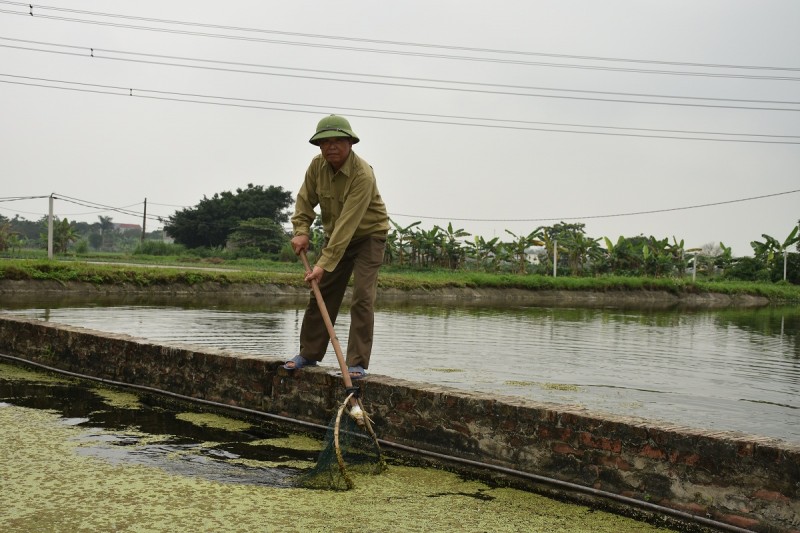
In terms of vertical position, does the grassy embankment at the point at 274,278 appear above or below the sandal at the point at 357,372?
above

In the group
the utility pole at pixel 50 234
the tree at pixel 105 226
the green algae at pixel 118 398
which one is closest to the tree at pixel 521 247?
the utility pole at pixel 50 234

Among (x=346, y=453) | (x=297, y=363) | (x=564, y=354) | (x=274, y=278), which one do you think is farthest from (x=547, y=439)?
(x=274, y=278)

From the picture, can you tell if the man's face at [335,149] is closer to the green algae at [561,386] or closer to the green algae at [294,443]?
the green algae at [294,443]

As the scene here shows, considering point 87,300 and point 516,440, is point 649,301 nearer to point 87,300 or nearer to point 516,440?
point 87,300

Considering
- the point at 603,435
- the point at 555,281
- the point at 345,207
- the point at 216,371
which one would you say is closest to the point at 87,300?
the point at 216,371

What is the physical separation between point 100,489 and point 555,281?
106 ft

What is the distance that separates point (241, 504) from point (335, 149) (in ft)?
6.87

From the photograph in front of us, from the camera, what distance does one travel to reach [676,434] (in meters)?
3.47

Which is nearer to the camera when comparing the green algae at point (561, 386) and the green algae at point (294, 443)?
the green algae at point (294, 443)

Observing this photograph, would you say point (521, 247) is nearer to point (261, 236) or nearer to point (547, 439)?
point (261, 236)

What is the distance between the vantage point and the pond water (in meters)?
6.87

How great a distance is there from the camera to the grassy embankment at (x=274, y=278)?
2097 cm

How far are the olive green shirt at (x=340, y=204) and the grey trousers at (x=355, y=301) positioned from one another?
11 cm

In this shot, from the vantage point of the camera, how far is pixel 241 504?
11.1 feet
